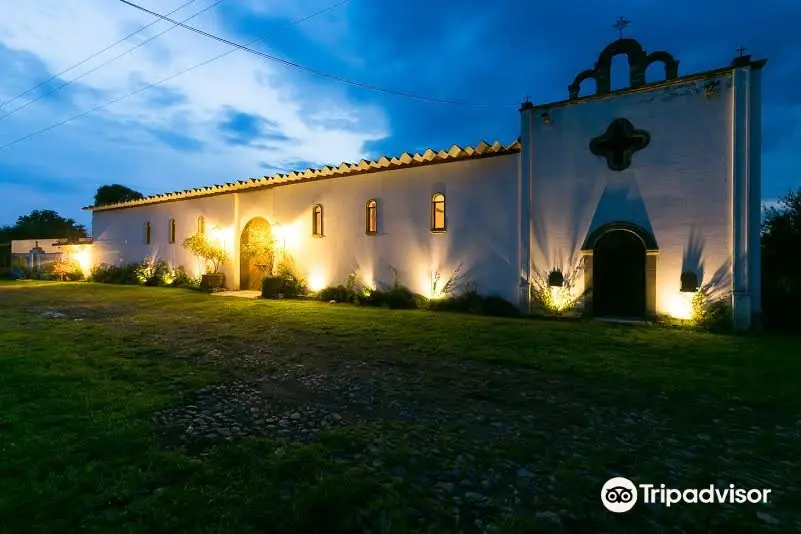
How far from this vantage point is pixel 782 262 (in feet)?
38.1

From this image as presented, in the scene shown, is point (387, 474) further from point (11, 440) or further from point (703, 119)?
point (703, 119)

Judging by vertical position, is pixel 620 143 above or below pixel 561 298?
above

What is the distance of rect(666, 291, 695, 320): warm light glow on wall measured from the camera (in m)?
9.88

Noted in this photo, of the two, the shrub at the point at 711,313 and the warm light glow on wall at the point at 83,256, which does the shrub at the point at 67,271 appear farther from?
the shrub at the point at 711,313

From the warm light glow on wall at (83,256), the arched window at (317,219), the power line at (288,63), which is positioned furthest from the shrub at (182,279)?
the power line at (288,63)

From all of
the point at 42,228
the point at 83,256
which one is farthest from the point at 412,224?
the point at 42,228

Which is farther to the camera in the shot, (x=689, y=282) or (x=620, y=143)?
(x=620, y=143)

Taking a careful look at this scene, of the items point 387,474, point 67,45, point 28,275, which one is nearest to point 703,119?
point 387,474

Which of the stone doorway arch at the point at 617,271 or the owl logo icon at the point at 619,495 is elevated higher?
the stone doorway arch at the point at 617,271

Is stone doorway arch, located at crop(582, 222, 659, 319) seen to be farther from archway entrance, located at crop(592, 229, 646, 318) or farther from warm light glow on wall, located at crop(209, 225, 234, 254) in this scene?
warm light glow on wall, located at crop(209, 225, 234, 254)

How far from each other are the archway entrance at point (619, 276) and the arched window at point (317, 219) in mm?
9840

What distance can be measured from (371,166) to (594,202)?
7.32m

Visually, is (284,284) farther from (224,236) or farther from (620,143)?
(620,143)

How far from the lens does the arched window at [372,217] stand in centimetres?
1472
